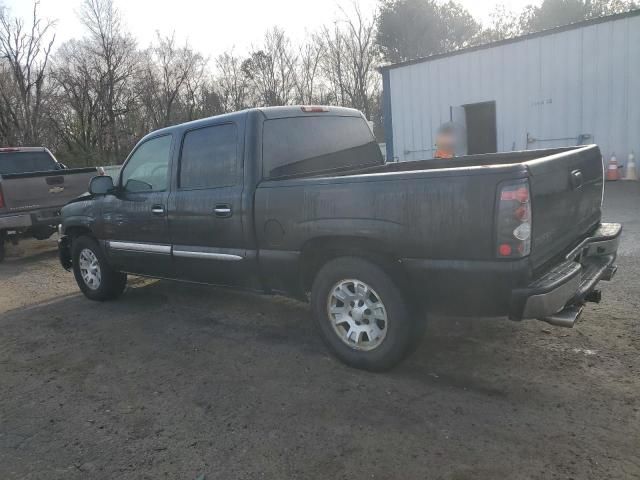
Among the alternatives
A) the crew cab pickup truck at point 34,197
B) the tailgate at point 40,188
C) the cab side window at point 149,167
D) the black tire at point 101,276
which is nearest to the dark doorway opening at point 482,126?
the crew cab pickup truck at point 34,197

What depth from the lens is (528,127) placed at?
1316 centimetres

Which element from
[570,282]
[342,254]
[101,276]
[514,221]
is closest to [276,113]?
[342,254]

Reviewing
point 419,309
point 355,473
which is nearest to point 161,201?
point 419,309

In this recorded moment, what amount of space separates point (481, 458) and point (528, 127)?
479 inches

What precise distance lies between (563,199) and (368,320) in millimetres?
1532

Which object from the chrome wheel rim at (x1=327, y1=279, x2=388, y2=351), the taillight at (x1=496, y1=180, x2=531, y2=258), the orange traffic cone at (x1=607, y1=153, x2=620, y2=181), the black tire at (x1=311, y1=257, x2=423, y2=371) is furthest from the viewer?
the orange traffic cone at (x1=607, y1=153, x2=620, y2=181)

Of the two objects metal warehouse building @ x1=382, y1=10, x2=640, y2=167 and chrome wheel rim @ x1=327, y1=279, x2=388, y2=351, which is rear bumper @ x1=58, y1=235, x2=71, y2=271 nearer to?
chrome wheel rim @ x1=327, y1=279, x2=388, y2=351

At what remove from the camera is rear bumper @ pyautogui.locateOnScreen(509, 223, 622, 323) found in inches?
115

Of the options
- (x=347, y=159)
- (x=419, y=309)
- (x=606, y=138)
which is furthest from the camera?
(x=606, y=138)

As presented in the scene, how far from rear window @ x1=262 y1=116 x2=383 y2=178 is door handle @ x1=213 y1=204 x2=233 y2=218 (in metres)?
0.43

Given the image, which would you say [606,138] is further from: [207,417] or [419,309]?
[207,417]

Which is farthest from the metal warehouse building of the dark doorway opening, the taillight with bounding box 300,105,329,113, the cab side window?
the cab side window

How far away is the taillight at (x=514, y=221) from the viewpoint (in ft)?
9.30

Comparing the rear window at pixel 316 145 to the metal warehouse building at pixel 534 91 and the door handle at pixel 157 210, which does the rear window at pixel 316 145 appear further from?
the metal warehouse building at pixel 534 91
